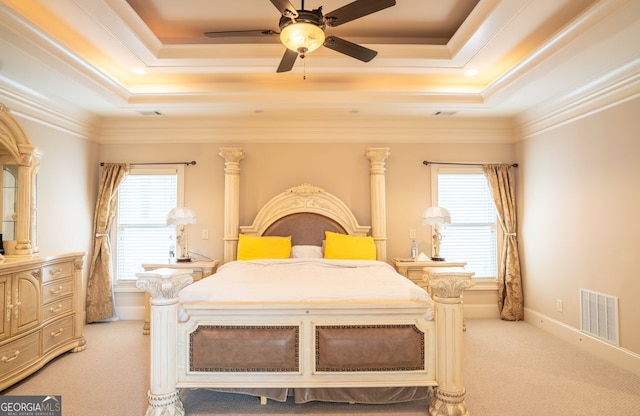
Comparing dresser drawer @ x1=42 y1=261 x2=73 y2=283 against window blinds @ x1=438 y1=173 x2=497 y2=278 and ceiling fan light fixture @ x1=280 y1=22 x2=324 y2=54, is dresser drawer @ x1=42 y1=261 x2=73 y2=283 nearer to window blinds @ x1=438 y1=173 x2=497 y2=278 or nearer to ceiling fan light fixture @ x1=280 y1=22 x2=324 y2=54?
ceiling fan light fixture @ x1=280 y1=22 x2=324 y2=54

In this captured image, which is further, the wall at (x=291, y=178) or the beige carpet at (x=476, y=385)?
the wall at (x=291, y=178)

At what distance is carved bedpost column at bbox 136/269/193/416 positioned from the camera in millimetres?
2225

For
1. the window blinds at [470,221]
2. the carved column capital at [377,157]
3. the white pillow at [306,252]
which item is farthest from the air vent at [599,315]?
the white pillow at [306,252]

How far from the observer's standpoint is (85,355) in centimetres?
344

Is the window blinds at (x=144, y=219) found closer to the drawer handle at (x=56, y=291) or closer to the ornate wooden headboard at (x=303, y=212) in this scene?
the ornate wooden headboard at (x=303, y=212)

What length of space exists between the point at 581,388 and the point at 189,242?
14.7 ft

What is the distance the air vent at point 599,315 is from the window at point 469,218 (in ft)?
4.07

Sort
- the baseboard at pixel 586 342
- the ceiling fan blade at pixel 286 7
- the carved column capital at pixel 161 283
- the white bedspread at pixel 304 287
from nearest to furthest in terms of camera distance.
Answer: the ceiling fan blade at pixel 286 7 → the carved column capital at pixel 161 283 → the white bedspread at pixel 304 287 → the baseboard at pixel 586 342

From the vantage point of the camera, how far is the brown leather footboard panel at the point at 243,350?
7.59 feet

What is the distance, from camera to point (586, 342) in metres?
3.51

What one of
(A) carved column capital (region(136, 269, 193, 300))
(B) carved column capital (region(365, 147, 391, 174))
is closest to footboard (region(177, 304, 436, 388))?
(A) carved column capital (region(136, 269, 193, 300))

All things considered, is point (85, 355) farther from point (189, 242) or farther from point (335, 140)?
point (335, 140)

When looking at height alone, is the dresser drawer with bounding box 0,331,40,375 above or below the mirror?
below

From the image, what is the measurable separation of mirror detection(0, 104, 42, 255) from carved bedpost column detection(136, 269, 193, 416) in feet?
6.23
